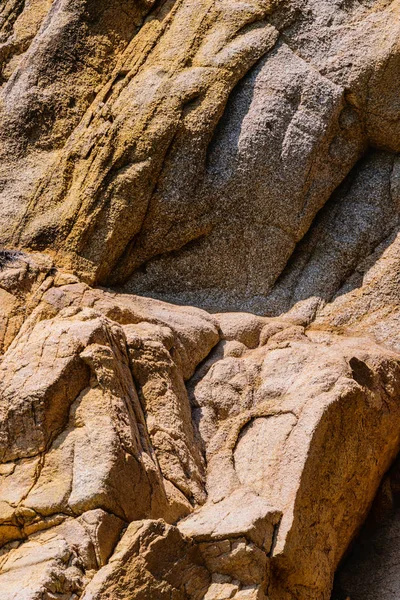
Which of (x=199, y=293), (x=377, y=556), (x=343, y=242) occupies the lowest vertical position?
(x=377, y=556)

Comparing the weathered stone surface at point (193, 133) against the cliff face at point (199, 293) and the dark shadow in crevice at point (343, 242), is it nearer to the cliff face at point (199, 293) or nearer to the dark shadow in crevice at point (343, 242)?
the cliff face at point (199, 293)

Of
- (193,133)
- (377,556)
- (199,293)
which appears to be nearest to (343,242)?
(199,293)

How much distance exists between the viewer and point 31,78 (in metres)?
17.0

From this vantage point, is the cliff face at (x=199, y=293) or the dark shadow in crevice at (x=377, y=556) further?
the dark shadow in crevice at (x=377, y=556)

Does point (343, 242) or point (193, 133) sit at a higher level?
point (193, 133)

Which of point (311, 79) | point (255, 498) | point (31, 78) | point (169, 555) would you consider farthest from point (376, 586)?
point (31, 78)

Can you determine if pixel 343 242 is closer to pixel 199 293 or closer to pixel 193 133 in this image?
pixel 199 293

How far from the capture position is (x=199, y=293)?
1623 centimetres

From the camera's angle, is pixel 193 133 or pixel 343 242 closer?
pixel 193 133

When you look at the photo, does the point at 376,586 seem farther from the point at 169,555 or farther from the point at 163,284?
the point at 163,284

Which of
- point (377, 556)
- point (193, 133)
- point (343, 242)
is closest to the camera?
point (377, 556)

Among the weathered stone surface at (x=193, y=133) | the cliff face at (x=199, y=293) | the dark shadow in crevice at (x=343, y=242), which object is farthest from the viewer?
the dark shadow in crevice at (x=343, y=242)

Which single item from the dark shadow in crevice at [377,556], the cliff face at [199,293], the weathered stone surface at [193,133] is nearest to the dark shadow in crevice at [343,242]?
the cliff face at [199,293]

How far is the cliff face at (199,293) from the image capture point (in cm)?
1212
